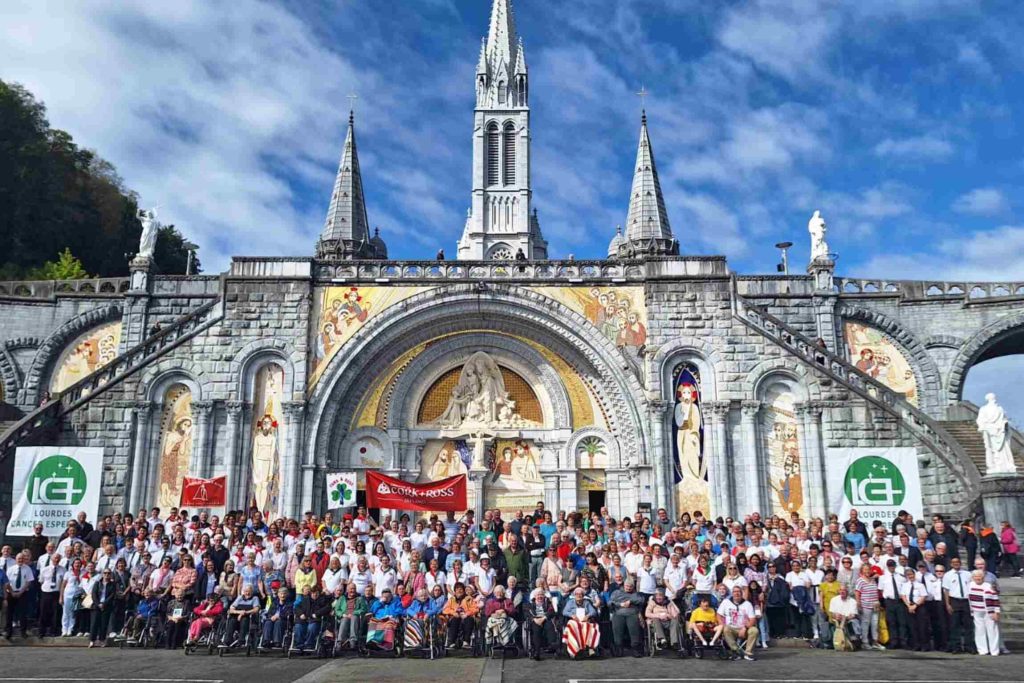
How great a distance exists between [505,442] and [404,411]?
315 centimetres

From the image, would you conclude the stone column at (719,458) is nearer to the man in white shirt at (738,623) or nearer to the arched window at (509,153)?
the man in white shirt at (738,623)

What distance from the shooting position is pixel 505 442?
24094 millimetres

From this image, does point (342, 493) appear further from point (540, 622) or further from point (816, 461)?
point (816, 461)

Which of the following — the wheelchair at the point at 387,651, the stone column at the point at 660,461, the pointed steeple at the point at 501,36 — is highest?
the pointed steeple at the point at 501,36

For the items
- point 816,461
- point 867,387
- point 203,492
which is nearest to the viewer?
point 203,492

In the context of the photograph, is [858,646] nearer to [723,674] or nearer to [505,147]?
[723,674]

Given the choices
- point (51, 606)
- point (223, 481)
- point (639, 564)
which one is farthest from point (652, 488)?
point (51, 606)

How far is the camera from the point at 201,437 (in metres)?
22.2

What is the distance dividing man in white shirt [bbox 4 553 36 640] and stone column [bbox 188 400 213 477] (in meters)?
8.33

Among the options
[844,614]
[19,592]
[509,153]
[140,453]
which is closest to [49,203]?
[140,453]

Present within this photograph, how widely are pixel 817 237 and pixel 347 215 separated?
2320 centimetres

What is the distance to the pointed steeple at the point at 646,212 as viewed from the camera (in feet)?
112

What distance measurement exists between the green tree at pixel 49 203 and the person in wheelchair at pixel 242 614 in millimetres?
26020

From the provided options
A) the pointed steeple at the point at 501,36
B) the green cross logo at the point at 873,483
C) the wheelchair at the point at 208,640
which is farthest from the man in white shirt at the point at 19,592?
the pointed steeple at the point at 501,36
